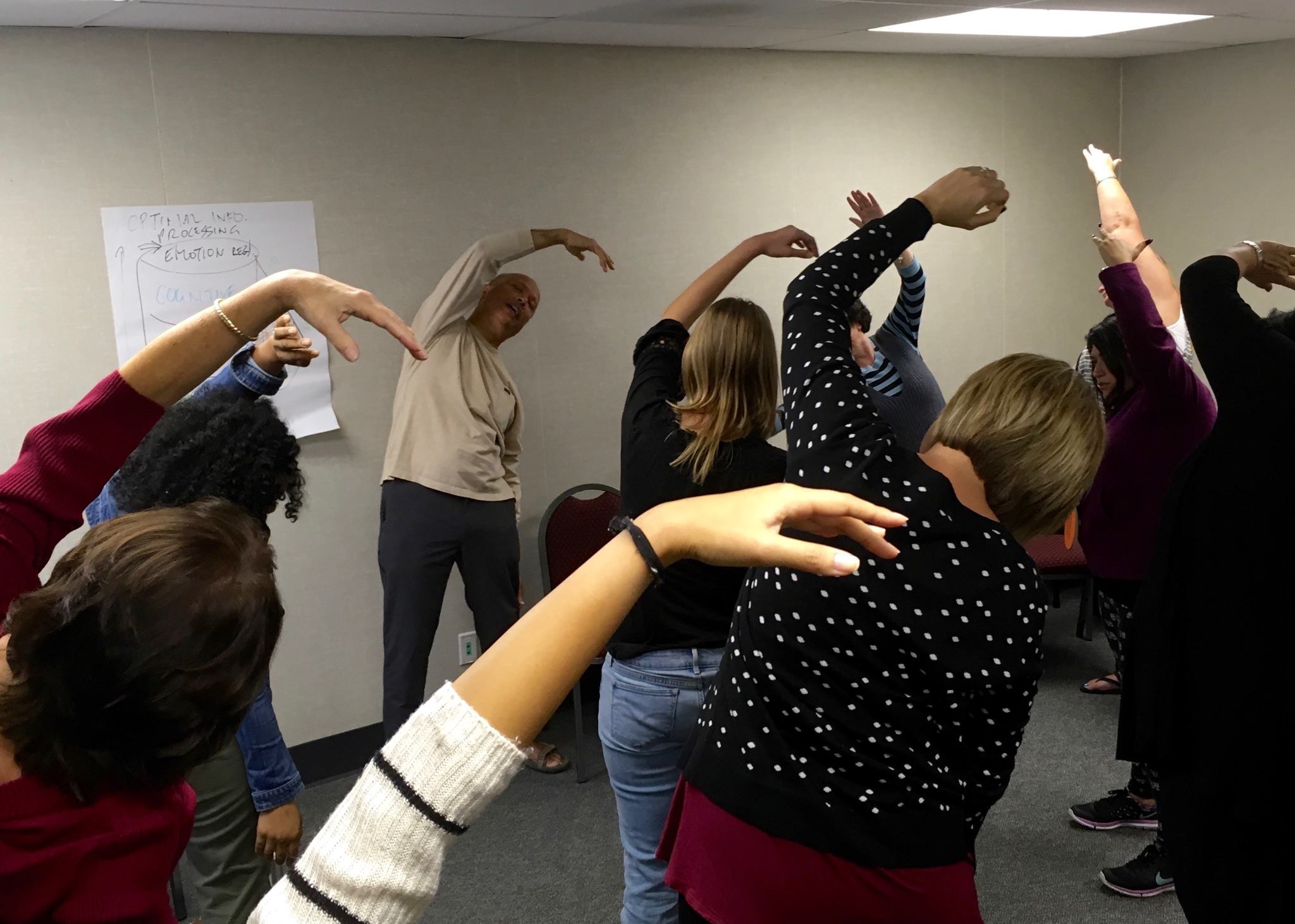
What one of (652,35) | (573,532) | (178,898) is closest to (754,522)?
(178,898)

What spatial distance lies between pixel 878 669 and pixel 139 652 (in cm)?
77

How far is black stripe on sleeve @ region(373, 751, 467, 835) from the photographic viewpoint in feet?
2.19

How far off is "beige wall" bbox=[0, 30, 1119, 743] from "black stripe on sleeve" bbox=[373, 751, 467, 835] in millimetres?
2794

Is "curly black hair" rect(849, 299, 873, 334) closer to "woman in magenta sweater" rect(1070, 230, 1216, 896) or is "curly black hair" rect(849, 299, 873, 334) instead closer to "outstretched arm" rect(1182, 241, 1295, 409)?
"woman in magenta sweater" rect(1070, 230, 1216, 896)

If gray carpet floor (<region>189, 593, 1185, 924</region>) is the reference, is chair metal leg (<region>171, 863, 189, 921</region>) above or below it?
above

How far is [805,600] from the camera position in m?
1.24

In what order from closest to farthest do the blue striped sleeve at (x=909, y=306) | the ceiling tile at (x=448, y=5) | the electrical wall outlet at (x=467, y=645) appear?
1. the ceiling tile at (x=448, y=5)
2. the blue striped sleeve at (x=909, y=306)
3. the electrical wall outlet at (x=467, y=645)

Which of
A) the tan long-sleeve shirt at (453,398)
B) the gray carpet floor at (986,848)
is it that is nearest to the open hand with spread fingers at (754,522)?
the gray carpet floor at (986,848)

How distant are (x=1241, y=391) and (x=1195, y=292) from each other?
0.17m

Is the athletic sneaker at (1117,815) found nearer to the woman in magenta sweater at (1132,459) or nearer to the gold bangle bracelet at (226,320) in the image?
the woman in magenta sweater at (1132,459)

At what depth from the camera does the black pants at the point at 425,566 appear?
134 inches

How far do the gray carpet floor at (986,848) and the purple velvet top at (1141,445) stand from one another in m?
0.80

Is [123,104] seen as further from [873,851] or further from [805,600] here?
[873,851]

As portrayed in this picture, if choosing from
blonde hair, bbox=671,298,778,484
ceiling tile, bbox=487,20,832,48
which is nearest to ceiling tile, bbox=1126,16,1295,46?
ceiling tile, bbox=487,20,832,48
